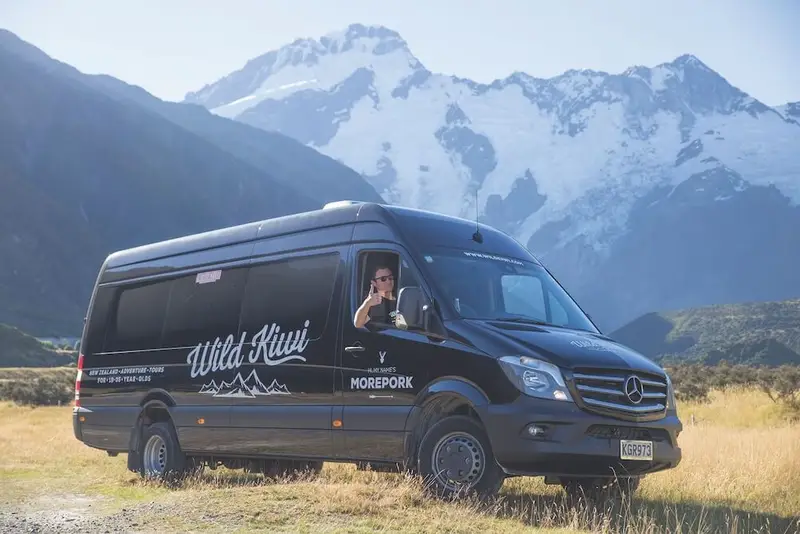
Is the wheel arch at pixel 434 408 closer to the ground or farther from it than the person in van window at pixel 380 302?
closer to the ground

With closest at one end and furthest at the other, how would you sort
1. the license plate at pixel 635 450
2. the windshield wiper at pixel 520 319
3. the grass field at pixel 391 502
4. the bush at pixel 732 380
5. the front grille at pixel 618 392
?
the grass field at pixel 391 502 < the front grille at pixel 618 392 < the license plate at pixel 635 450 < the windshield wiper at pixel 520 319 < the bush at pixel 732 380

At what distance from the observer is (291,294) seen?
32.5ft

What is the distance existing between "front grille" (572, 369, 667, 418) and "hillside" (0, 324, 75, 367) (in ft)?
280

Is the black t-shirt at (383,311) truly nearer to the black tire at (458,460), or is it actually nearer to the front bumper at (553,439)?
the black tire at (458,460)

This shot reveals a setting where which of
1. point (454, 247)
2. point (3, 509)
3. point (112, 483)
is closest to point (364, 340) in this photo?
point (454, 247)

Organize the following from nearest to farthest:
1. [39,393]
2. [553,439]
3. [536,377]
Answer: [553,439] → [536,377] → [39,393]

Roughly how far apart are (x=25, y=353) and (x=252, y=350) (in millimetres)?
85664

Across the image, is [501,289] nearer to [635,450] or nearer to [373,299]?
[373,299]

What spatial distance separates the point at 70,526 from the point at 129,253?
5997mm

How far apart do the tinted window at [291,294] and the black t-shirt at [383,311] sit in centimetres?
67

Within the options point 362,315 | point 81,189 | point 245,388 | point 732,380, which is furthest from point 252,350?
point 81,189

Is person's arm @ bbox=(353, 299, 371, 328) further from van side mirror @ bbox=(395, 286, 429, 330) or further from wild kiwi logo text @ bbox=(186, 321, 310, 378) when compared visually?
wild kiwi logo text @ bbox=(186, 321, 310, 378)

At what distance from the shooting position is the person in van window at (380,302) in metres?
8.81

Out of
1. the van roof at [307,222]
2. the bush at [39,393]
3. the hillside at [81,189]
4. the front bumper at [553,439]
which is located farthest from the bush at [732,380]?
the hillside at [81,189]
